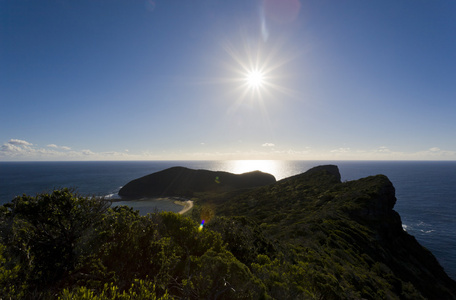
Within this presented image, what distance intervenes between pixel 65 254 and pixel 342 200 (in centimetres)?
4323

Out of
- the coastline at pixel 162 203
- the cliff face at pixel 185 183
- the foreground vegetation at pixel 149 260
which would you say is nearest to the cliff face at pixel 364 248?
the foreground vegetation at pixel 149 260

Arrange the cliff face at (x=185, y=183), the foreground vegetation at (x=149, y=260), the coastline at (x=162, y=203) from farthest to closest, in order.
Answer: the cliff face at (x=185, y=183), the coastline at (x=162, y=203), the foreground vegetation at (x=149, y=260)

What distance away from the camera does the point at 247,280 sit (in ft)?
29.8

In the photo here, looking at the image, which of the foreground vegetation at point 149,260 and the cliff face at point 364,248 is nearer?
the foreground vegetation at point 149,260

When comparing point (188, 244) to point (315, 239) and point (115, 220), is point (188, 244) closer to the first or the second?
point (115, 220)

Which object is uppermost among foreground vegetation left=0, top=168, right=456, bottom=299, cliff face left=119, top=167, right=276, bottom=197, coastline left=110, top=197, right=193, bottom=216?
foreground vegetation left=0, top=168, right=456, bottom=299

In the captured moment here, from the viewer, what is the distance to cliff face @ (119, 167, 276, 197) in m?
102

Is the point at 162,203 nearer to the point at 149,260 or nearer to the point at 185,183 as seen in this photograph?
the point at 185,183

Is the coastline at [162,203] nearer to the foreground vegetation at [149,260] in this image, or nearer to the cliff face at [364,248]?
the cliff face at [364,248]

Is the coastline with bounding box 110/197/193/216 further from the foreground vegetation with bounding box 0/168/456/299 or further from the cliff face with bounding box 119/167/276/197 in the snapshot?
the foreground vegetation with bounding box 0/168/456/299

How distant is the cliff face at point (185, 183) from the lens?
102000 mm

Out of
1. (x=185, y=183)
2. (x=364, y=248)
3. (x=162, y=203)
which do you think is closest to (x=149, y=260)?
(x=364, y=248)

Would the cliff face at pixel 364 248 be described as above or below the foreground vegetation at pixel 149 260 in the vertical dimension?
below

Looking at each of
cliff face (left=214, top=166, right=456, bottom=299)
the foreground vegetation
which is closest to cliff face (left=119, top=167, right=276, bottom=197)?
cliff face (left=214, top=166, right=456, bottom=299)
